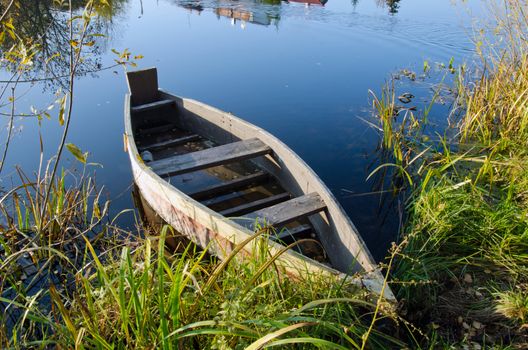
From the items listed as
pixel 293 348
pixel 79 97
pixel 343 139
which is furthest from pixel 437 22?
pixel 293 348

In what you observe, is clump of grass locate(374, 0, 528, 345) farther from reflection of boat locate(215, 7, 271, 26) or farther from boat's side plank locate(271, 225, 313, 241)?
reflection of boat locate(215, 7, 271, 26)

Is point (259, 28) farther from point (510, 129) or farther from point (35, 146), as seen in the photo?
point (510, 129)

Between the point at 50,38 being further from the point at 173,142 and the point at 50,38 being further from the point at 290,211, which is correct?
the point at 290,211

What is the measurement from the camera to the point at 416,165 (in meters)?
5.01

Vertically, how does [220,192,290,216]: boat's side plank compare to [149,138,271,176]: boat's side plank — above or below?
below

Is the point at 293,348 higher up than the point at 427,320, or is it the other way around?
the point at 293,348

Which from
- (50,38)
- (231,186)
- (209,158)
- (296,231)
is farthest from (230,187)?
(50,38)

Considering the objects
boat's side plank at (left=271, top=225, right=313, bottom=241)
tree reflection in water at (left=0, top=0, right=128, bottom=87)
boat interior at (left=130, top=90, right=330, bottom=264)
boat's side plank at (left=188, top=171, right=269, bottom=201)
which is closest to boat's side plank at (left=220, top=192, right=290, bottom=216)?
boat interior at (left=130, top=90, right=330, bottom=264)

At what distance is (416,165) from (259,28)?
8607mm

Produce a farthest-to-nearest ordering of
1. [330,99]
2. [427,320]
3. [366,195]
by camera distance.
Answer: [330,99]
[366,195]
[427,320]

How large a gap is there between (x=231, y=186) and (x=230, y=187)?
0.02 m

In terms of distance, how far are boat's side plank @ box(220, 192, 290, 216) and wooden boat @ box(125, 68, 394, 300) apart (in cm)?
1

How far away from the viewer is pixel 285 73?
28.7 ft

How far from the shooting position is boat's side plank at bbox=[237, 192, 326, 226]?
3.43 metres
